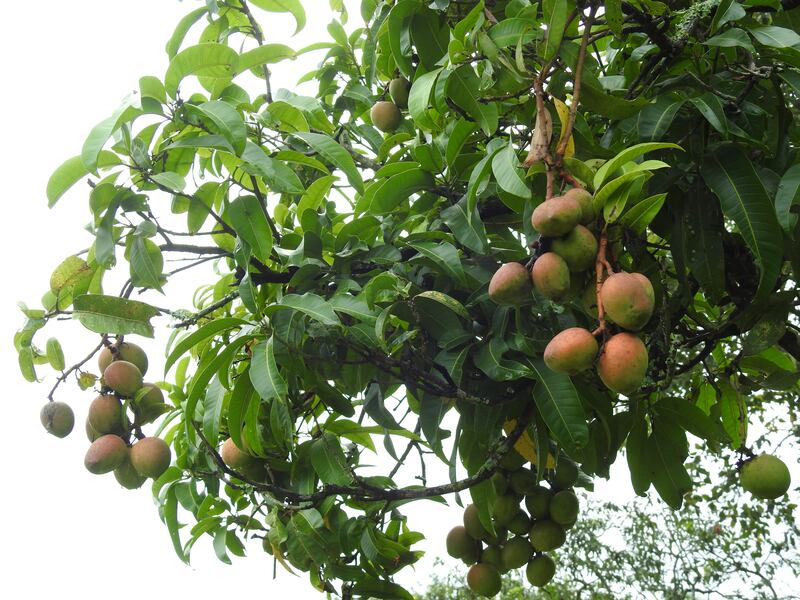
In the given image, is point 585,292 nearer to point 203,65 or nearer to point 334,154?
point 334,154

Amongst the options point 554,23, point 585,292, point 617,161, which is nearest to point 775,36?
point 554,23

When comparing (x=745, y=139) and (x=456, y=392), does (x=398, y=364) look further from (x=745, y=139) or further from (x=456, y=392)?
(x=745, y=139)

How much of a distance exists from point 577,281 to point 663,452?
0.74 meters

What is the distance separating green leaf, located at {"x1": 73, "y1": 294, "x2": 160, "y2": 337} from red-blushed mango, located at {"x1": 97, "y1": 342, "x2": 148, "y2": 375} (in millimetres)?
117

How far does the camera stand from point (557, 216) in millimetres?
→ 889

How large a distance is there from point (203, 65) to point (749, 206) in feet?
2.94

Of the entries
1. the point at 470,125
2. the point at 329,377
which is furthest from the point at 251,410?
the point at 470,125

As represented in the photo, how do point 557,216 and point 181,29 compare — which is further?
point 181,29

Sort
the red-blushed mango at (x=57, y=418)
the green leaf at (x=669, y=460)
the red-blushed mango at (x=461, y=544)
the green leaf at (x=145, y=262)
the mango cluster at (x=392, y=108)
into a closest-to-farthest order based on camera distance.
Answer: the green leaf at (x=145, y=262), the red-blushed mango at (x=57, y=418), the green leaf at (x=669, y=460), the red-blushed mango at (x=461, y=544), the mango cluster at (x=392, y=108)

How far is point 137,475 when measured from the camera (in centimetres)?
145

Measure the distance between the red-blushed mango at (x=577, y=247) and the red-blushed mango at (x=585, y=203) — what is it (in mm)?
19

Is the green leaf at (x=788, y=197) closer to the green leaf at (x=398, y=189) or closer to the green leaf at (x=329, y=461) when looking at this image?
the green leaf at (x=398, y=189)

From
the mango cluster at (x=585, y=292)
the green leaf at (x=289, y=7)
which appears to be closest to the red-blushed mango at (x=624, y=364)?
the mango cluster at (x=585, y=292)

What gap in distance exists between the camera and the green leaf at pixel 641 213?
3.14 ft
